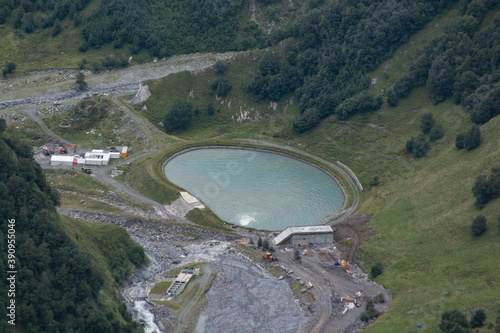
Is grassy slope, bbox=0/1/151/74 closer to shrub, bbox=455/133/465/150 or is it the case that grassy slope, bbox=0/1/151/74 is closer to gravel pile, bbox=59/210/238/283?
gravel pile, bbox=59/210/238/283

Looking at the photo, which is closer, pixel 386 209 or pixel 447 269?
pixel 447 269

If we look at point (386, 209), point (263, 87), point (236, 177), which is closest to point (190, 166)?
point (236, 177)

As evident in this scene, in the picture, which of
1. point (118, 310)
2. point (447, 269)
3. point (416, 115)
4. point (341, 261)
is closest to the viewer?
point (118, 310)

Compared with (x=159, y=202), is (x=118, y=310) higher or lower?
higher

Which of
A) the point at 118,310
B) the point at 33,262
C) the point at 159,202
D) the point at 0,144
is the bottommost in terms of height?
the point at 159,202

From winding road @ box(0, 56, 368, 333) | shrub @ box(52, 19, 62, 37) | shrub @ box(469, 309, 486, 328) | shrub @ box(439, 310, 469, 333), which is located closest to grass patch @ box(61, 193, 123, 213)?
winding road @ box(0, 56, 368, 333)

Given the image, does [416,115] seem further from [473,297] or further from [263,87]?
[473,297]

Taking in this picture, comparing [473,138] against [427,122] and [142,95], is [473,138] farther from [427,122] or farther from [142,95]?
[142,95]
